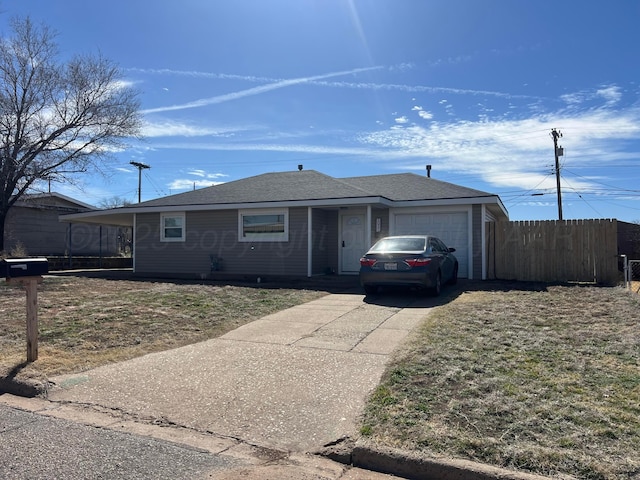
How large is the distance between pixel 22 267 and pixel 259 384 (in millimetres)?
3195

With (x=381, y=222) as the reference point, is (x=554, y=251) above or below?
below

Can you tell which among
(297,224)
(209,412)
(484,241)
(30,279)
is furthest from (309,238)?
(209,412)

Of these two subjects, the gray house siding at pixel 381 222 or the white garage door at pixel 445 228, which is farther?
the gray house siding at pixel 381 222

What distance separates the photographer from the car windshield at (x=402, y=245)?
35.7ft

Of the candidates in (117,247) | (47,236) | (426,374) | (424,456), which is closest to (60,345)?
(426,374)

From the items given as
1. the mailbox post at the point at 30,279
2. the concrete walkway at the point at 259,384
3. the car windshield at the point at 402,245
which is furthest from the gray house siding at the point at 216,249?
the mailbox post at the point at 30,279

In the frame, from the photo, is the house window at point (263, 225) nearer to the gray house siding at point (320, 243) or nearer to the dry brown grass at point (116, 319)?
the gray house siding at point (320, 243)

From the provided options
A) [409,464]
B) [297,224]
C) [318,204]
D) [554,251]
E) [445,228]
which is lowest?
[409,464]

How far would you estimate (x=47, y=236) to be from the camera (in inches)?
1131

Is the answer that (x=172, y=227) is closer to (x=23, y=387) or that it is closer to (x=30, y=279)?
(x=30, y=279)

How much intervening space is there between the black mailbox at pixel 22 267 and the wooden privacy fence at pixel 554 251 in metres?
12.0

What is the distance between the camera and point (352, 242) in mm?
16656

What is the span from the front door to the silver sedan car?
5.03m

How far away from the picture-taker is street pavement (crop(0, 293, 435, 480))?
3529 mm
